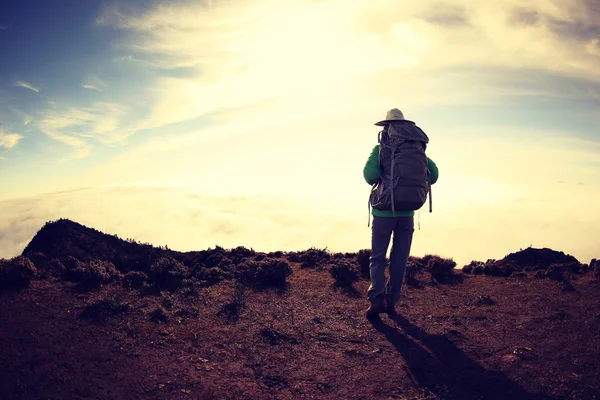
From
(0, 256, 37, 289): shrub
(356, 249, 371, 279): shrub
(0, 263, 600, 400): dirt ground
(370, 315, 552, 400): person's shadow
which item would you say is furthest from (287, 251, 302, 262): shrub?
(0, 256, 37, 289): shrub

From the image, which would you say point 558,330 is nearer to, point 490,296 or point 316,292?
point 490,296

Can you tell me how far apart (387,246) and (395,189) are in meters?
0.97

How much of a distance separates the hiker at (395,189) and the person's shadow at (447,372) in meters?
0.88

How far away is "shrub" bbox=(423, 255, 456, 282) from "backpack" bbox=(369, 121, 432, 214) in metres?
3.95

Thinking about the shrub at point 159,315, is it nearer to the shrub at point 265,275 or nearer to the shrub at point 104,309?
the shrub at point 104,309

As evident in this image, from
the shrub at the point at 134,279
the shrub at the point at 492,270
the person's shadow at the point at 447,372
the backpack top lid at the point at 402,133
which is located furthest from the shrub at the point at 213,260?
the shrub at the point at 492,270

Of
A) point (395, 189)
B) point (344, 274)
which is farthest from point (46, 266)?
point (395, 189)

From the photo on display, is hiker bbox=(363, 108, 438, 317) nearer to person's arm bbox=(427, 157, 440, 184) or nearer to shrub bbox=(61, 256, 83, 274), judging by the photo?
person's arm bbox=(427, 157, 440, 184)

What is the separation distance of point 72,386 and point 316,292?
4.77 meters

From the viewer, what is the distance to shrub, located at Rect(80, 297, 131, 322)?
623cm

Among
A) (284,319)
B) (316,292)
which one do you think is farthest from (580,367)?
(316,292)

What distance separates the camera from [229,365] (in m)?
5.37

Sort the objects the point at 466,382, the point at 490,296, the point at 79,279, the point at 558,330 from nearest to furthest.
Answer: the point at 466,382 < the point at 558,330 < the point at 79,279 < the point at 490,296

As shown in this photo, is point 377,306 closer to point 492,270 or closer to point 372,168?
point 372,168
